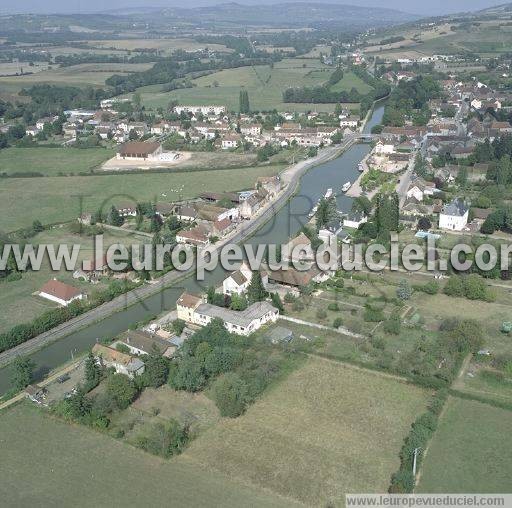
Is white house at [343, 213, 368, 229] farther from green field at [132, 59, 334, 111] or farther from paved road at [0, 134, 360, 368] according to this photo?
green field at [132, 59, 334, 111]

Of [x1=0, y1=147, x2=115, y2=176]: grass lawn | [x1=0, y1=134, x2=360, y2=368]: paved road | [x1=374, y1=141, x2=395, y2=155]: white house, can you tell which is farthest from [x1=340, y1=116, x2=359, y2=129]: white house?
[x1=0, y1=147, x2=115, y2=176]: grass lawn

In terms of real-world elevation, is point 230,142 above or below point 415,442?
above

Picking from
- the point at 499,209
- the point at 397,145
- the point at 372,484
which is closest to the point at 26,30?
the point at 397,145

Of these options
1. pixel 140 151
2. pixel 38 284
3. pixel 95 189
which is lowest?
pixel 38 284

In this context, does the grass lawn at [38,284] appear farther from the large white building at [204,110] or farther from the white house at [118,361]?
the large white building at [204,110]

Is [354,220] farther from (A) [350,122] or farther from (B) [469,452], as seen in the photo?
(A) [350,122]

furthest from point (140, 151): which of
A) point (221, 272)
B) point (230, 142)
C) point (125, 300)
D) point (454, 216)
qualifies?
point (454, 216)
